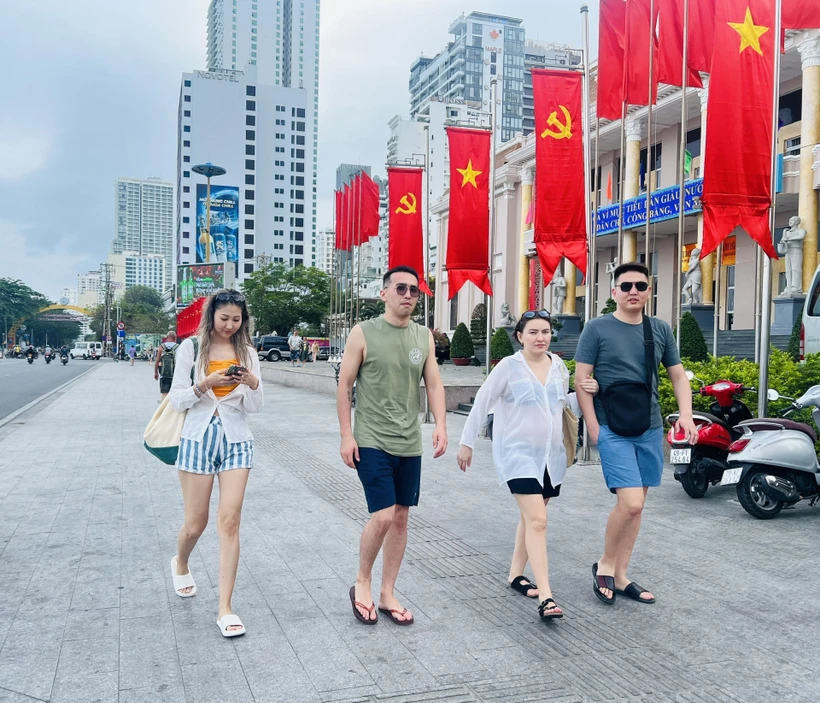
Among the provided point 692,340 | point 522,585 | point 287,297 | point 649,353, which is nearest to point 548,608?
point 522,585

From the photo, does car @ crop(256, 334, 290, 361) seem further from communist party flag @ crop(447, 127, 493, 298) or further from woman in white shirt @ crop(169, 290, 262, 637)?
woman in white shirt @ crop(169, 290, 262, 637)

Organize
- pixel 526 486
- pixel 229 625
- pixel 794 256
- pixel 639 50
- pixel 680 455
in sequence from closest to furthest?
pixel 229 625 → pixel 526 486 → pixel 680 455 → pixel 639 50 → pixel 794 256

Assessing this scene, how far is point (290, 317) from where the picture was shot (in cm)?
5988

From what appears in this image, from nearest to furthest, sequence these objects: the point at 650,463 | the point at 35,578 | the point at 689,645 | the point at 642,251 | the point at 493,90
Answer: the point at 689,645 → the point at 650,463 → the point at 35,578 → the point at 493,90 → the point at 642,251

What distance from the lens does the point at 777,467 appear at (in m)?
6.46

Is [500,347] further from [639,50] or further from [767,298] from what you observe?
[767,298]

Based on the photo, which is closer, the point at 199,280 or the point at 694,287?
the point at 694,287

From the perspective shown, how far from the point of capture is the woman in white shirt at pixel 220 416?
4027 mm

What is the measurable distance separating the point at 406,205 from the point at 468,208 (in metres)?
4.96

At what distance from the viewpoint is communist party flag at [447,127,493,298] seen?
15.1m

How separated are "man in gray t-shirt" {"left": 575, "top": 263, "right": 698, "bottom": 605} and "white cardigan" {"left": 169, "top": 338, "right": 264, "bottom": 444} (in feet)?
6.18

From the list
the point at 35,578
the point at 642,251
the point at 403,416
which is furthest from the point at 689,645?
the point at 642,251

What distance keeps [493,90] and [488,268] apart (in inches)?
130

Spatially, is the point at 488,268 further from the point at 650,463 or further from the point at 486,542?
the point at 650,463
